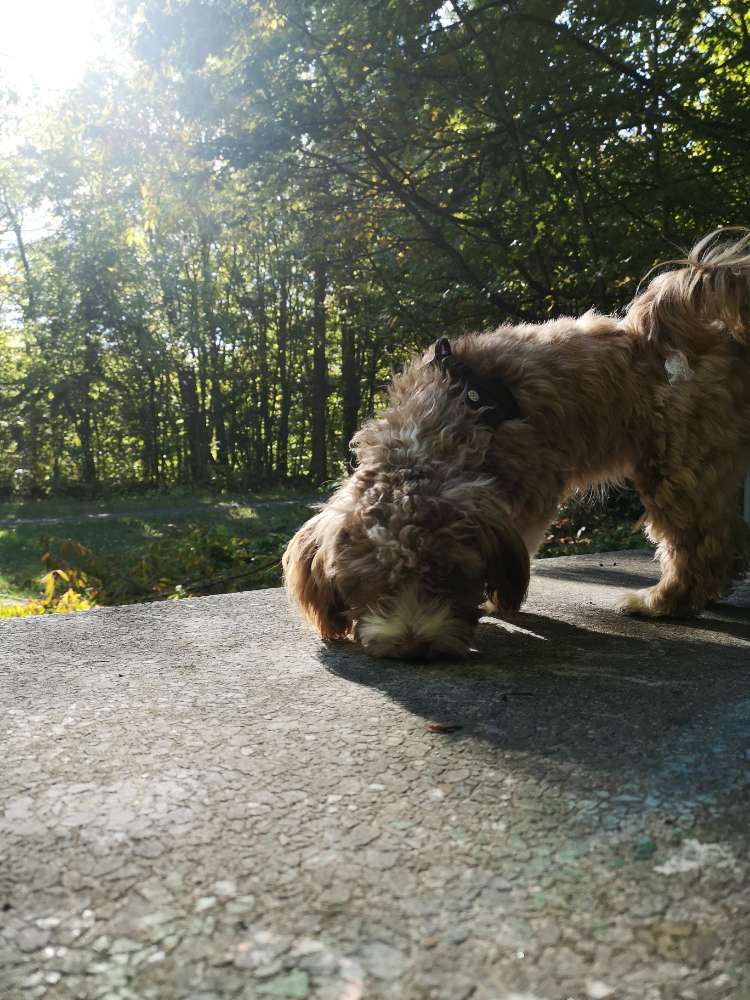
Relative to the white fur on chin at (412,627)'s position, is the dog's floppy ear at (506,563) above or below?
above

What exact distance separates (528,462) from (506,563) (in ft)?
1.94

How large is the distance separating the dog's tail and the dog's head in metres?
1.40

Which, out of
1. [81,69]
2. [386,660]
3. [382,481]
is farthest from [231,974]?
[81,69]

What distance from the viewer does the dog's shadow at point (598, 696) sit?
2.11 metres

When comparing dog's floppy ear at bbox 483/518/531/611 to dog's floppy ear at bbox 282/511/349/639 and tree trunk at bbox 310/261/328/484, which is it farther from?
tree trunk at bbox 310/261/328/484

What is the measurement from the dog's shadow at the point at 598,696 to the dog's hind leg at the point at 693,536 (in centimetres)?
17

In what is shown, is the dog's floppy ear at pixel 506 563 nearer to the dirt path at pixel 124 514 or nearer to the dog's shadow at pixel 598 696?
the dog's shadow at pixel 598 696

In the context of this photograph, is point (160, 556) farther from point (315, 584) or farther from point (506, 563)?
point (506, 563)

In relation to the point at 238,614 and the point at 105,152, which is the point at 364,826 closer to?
the point at 238,614

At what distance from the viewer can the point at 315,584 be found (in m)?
3.42

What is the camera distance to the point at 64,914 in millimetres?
1483

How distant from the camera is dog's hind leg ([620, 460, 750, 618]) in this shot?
392cm

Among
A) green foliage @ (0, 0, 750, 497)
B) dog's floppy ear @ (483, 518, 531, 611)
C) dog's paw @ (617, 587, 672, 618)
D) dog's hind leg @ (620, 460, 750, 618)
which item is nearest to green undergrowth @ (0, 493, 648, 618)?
dog's hind leg @ (620, 460, 750, 618)

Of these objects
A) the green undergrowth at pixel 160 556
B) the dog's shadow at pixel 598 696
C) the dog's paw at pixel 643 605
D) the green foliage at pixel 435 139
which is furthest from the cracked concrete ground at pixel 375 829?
the green foliage at pixel 435 139
